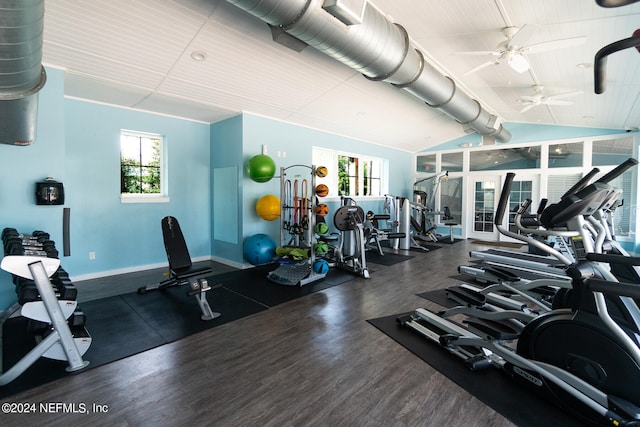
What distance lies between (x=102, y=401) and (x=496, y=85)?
6387 millimetres

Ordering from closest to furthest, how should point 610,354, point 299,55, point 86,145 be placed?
point 610,354
point 299,55
point 86,145

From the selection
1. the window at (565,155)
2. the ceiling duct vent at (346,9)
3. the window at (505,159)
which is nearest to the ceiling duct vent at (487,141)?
the window at (505,159)

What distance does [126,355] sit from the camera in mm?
2398

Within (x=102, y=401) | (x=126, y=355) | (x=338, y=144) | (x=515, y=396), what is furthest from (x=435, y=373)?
(x=338, y=144)

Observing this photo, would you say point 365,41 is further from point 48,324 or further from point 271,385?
point 48,324

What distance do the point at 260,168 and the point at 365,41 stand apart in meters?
2.45

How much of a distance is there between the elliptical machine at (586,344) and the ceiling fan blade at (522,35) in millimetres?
1908

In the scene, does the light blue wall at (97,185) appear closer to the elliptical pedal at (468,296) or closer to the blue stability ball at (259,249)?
the blue stability ball at (259,249)

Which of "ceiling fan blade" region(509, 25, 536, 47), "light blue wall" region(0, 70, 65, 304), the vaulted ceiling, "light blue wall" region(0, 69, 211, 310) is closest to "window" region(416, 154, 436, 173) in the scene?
the vaulted ceiling

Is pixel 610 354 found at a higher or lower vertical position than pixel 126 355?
higher

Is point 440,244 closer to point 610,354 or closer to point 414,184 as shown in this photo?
point 414,184

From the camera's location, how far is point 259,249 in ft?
15.9

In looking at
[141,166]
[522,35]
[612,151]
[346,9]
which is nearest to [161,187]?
[141,166]

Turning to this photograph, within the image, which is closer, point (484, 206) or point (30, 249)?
point (30, 249)
